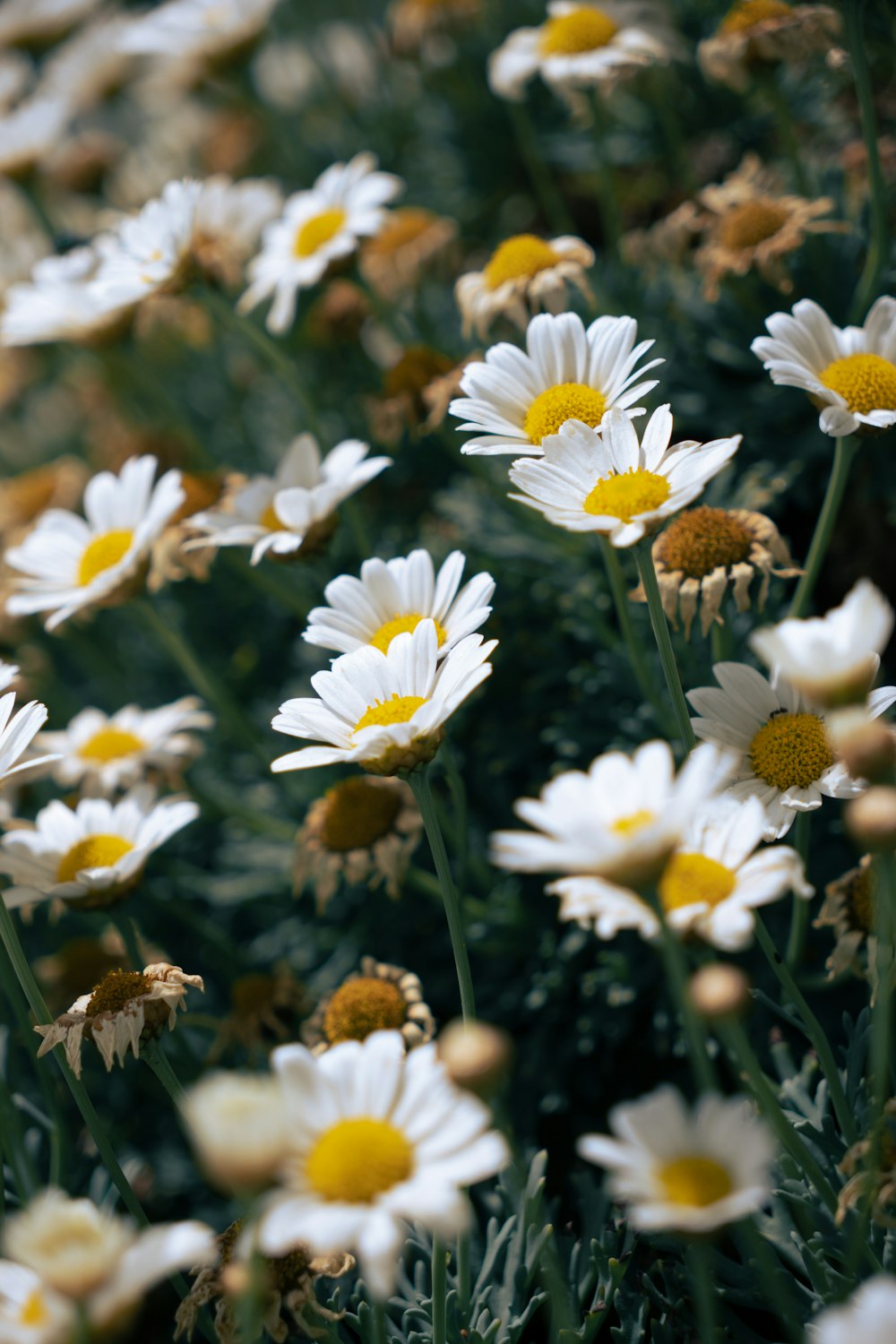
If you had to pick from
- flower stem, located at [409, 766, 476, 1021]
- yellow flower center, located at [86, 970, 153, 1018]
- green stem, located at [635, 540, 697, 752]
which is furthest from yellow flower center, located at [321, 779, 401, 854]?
green stem, located at [635, 540, 697, 752]

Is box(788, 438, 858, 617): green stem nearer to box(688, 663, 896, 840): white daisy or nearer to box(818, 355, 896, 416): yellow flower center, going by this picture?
box(818, 355, 896, 416): yellow flower center

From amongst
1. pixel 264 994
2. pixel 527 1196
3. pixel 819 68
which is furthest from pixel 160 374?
pixel 527 1196

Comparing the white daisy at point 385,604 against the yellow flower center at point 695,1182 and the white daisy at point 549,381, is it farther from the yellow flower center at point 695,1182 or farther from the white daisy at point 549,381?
the yellow flower center at point 695,1182

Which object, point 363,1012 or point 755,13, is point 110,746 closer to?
point 363,1012

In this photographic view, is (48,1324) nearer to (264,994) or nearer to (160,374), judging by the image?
(264,994)

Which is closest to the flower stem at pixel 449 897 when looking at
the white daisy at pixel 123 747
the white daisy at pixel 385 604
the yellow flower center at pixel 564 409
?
the white daisy at pixel 385 604

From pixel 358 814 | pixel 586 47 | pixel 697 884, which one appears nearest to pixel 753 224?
pixel 586 47
